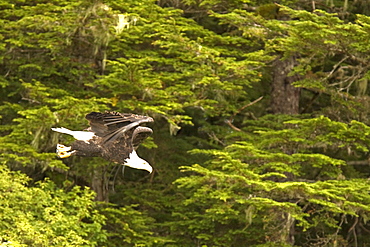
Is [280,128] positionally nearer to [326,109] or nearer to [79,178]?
[326,109]

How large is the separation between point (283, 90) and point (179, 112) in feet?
7.30

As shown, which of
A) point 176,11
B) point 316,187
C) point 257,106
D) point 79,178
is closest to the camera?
point 316,187

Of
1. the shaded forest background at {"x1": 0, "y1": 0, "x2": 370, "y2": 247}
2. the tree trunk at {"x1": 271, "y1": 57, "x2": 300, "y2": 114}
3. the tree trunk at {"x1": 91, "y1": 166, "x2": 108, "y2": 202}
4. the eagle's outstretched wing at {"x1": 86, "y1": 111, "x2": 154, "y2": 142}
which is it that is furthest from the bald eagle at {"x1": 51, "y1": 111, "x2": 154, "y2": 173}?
the tree trunk at {"x1": 271, "y1": 57, "x2": 300, "y2": 114}

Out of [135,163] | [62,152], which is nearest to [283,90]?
[135,163]

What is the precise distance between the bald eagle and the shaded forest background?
151 inches

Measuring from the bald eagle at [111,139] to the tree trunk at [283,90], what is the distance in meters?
7.90

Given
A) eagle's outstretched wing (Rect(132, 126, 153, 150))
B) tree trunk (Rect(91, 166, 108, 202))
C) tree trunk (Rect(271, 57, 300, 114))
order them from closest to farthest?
eagle's outstretched wing (Rect(132, 126, 153, 150)), tree trunk (Rect(91, 166, 108, 202)), tree trunk (Rect(271, 57, 300, 114))

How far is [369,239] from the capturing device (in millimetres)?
17016

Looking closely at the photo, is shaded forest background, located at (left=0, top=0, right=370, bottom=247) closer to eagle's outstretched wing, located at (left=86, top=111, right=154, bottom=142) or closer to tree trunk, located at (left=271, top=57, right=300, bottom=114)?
tree trunk, located at (left=271, top=57, right=300, bottom=114)

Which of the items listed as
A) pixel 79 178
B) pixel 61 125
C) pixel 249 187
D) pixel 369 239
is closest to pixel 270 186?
pixel 249 187

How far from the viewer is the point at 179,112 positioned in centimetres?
1437

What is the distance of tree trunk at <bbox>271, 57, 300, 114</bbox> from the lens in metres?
15.5

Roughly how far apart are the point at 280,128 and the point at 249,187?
180 cm

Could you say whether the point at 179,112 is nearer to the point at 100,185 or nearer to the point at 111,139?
the point at 100,185
